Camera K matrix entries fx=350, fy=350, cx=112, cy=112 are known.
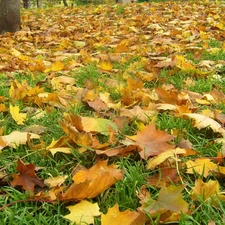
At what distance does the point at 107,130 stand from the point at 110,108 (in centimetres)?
41

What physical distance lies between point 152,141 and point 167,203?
408 mm

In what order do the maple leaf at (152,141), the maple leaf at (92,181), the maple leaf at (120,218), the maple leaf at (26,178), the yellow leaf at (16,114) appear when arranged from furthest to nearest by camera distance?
the yellow leaf at (16,114) → the maple leaf at (152,141) → the maple leaf at (26,178) → the maple leaf at (92,181) → the maple leaf at (120,218)

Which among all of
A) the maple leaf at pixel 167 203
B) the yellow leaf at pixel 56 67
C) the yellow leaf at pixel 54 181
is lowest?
the yellow leaf at pixel 56 67

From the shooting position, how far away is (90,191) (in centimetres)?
123

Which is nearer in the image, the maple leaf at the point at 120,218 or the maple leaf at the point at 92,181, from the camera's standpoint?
the maple leaf at the point at 120,218

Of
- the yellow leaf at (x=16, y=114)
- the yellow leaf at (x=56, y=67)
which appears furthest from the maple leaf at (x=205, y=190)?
the yellow leaf at (x=56, y=67)

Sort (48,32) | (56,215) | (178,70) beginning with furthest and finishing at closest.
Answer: (48,32) → (178,70) → (56,215)

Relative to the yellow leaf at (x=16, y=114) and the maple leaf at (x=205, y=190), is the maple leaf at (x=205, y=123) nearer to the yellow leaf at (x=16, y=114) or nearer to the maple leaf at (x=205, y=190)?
the maple leaf at (x=205, y=190)

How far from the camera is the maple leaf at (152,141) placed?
4.81ft

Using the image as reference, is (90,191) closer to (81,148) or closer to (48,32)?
(81,148)

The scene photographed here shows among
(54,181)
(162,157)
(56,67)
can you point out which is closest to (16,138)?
(54,181)

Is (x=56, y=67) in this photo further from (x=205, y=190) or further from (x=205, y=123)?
(x=205, y=190)

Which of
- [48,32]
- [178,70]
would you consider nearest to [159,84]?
[178,70]

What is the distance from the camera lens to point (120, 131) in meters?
1.71
